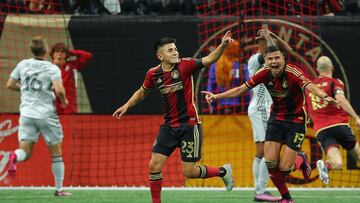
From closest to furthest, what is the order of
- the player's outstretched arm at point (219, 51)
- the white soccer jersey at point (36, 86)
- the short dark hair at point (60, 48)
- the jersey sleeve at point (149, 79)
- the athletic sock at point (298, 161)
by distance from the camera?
the player's outstretched arm at point (219, 51), the jersey sleeve at point (149, 79), the athletic sock at point (298, 161), the white soccer jersey at point (36, 86), the short dark hair at point (60, 48)

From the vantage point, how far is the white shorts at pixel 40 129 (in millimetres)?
12250

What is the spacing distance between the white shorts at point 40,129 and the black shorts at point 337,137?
403cm

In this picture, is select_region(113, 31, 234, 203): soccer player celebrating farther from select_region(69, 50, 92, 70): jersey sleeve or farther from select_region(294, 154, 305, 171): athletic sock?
select_region(69, 50, 92, 70): jersey sleeve

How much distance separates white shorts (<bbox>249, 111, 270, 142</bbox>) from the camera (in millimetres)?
12070

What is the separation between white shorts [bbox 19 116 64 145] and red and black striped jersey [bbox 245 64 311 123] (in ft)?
10.6

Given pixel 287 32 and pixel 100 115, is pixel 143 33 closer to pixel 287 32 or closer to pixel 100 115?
pixel 100 115

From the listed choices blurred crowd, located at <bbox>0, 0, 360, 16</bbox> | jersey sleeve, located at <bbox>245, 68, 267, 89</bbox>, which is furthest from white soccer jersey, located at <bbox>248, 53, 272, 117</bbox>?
blurred crowd, located at <bbox>0, 0, 360, 16</bbox>

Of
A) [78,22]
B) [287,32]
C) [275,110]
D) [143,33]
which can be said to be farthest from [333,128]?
[78,22]

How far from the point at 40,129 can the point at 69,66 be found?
8.84 ft

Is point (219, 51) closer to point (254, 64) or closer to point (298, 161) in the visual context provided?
point (254, 64)

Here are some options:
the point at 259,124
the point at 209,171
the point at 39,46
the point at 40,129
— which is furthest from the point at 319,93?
the point at 40,129

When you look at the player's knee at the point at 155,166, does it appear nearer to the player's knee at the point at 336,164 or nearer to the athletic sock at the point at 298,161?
the athletic sock at the point at 298,161

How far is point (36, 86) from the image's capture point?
1229 cm

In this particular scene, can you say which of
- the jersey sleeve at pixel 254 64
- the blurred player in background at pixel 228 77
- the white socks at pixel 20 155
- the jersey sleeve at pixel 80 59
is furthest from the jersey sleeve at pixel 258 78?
the jersey sleeve at pixel 80 59
